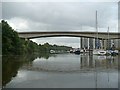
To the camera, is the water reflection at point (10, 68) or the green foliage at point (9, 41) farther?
the green foliage at point (9, 41)

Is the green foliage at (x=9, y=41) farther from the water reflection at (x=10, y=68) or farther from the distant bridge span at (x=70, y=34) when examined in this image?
the distant bridge span at (x=70, y=34)

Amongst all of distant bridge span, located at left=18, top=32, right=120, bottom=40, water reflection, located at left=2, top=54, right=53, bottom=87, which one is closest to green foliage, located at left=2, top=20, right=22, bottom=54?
water reflection, located at left=2, top=54, right=53, bottom=87

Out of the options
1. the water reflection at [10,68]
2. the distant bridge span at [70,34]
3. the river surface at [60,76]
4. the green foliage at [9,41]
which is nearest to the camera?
the river surface at [60,76]

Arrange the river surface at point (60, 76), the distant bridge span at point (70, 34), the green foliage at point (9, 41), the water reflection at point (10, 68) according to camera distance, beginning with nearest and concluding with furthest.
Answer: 1. the river surface at point (60, 76)
2. the water reflection at point (10, 68)
3. the green foliage at point (9, 41)
4. the distant bridge span at point (70, 34)

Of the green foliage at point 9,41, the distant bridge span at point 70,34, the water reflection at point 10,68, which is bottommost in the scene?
the water reflection at point 10,68

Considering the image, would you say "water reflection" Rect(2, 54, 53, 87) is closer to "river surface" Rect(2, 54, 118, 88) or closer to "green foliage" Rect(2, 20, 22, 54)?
"river surface" Rect(2, 54, 118, 88)

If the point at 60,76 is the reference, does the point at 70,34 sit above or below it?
above

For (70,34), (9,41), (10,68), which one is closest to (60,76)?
(10,68)

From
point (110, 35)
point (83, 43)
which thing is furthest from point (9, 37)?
point (83, 43)

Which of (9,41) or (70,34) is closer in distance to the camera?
(9,41)

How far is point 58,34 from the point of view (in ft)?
333

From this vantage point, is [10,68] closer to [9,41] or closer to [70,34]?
[9,41]

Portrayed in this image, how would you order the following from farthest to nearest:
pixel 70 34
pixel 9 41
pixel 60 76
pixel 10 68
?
pixel 70 34
pixel 9 41
pixel 10 68
pixel 60 76

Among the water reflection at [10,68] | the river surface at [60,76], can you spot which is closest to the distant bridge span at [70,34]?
the water reflection at [10,68]
